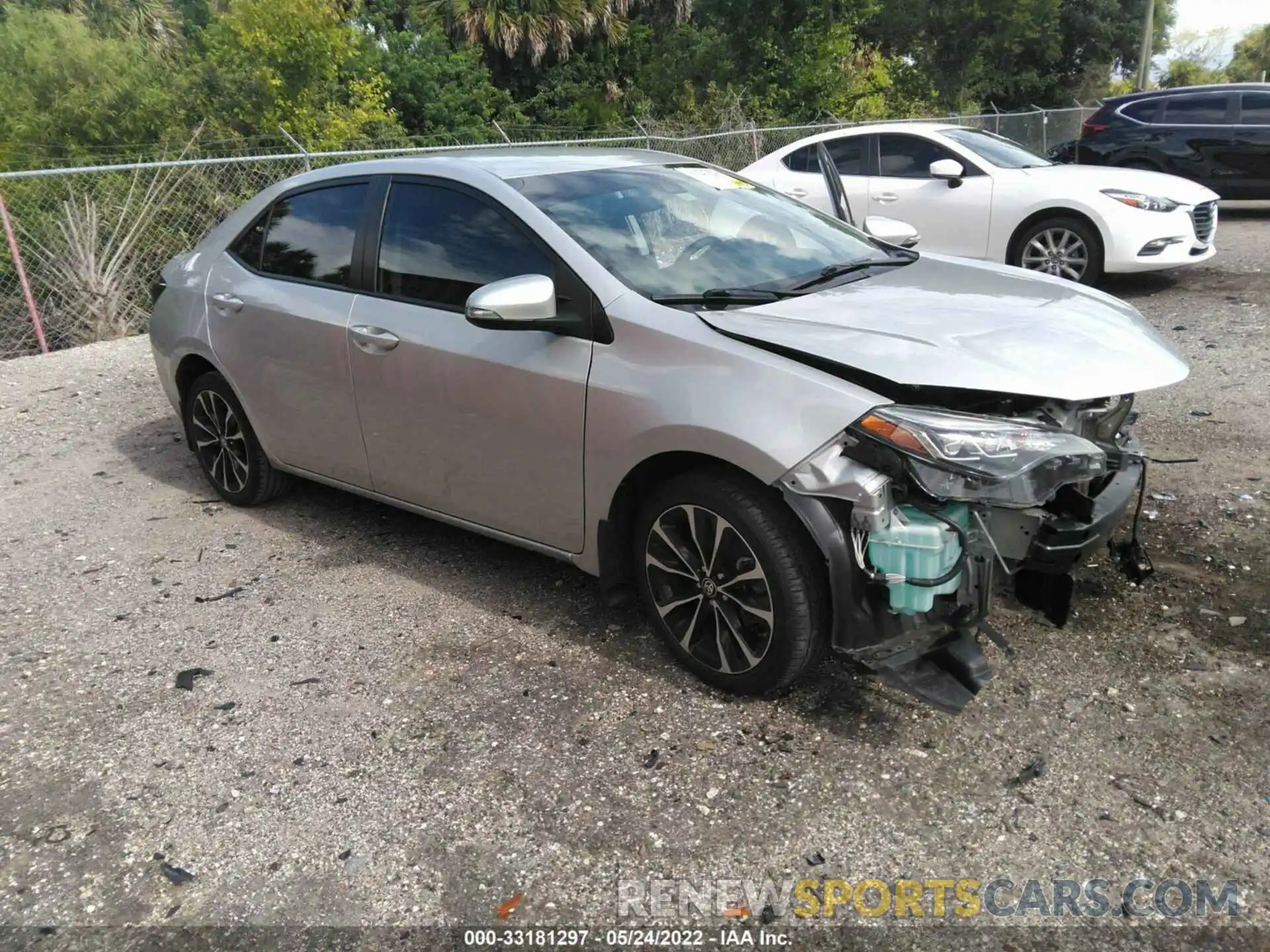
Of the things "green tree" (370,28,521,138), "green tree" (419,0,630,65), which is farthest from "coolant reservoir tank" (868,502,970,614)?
"green tree" (419,0,630,65)

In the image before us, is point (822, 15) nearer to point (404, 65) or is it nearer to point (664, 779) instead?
point (404, 65)

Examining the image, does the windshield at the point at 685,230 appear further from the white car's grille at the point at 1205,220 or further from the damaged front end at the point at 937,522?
the white car's grille at the point at 1205,220

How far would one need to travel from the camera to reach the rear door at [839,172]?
9703mm

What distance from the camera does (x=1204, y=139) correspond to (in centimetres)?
1274

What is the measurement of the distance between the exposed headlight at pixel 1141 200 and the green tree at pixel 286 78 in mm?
12031

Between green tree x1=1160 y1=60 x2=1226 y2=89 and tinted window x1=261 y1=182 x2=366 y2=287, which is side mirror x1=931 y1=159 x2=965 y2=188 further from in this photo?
green tree x1=1160 y1=60 x2=1226 y2=89

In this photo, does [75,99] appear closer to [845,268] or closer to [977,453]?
[845,268]

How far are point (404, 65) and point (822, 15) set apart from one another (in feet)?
37.3

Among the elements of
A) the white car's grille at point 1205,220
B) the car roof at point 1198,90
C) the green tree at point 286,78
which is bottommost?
the white car's grille at point 1205,220

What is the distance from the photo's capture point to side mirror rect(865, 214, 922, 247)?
4.71 meters

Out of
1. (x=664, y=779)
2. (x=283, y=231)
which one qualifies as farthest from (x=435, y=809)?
(x=283, y=231)

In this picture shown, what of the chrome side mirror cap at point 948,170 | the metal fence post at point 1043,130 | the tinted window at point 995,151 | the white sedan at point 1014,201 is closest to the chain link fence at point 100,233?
the white sedan at point 1014,201

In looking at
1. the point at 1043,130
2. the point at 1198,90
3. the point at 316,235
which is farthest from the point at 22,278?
the point at 1043,130

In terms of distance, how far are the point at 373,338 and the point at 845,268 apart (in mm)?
1872
